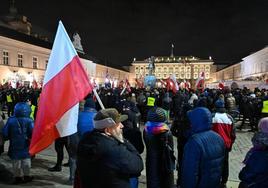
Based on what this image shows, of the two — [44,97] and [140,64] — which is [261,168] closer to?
[44,97]

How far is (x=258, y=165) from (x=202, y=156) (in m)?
0.59

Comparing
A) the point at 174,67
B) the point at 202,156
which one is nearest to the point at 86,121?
the point at 202,156

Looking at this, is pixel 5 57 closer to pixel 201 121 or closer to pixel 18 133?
pixel 18 133

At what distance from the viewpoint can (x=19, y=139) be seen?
6785 millimetres

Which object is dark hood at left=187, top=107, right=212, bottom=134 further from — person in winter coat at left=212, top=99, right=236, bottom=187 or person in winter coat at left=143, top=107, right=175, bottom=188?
person in winter coat at left=212, top=99, right=236, bottom=187

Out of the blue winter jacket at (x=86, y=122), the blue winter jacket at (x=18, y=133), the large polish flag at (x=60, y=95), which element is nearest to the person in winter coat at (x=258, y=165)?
the large polish flag at (x=60, y=95)

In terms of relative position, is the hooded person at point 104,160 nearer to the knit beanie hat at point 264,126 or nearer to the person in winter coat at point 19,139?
the knit beanie hat at point 264,126

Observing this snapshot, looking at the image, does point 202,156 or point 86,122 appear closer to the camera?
point 202,156

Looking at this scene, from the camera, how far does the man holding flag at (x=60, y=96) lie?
165 inches

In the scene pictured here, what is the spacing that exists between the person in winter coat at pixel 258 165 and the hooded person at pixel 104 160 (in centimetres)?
113

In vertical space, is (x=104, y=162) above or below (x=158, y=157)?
above

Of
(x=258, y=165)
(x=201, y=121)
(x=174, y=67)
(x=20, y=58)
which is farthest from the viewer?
(x=174, y=67)

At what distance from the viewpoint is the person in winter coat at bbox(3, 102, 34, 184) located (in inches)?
267

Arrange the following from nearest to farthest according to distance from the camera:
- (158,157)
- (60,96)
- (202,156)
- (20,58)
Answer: (202,156) → (60,96) → (158,157) → (20,58)
